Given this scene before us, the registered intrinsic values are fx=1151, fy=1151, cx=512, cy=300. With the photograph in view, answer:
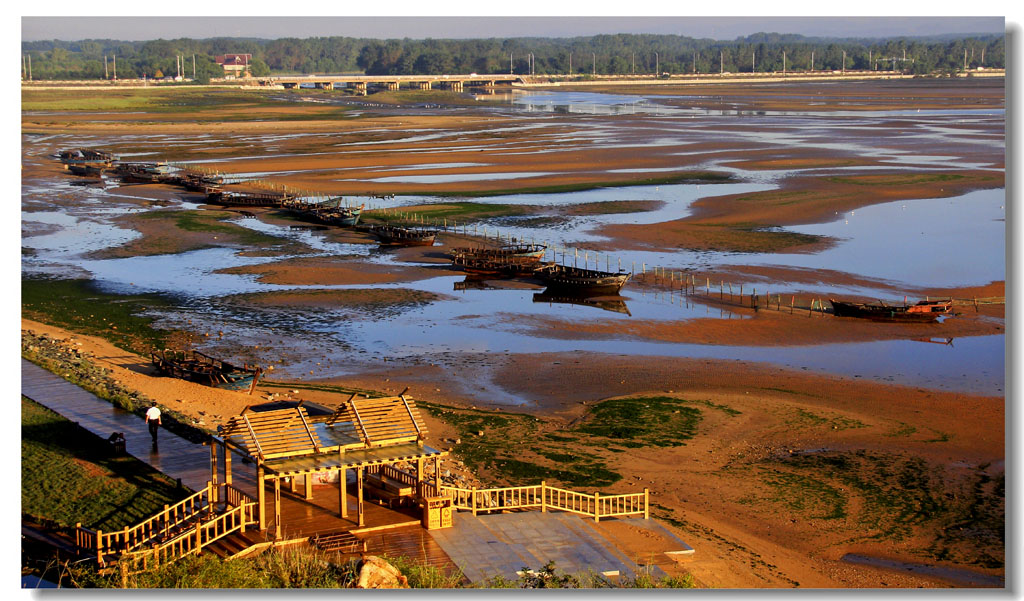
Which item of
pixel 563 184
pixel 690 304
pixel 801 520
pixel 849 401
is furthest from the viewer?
pixel 563 184

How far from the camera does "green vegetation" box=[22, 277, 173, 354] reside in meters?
43.9

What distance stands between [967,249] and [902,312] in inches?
652

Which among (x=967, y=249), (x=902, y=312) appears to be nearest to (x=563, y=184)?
(x=967, y=249)

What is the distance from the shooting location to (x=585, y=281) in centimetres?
5178

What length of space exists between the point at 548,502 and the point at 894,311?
88.9ft

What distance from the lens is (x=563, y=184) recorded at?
88.1m

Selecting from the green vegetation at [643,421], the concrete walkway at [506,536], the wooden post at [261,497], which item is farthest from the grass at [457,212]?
the wooden post at [261,497]

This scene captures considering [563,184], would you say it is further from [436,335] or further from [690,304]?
[436,335]

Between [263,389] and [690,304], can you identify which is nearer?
[263,389]

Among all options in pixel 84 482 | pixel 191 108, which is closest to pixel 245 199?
pixel 84 482

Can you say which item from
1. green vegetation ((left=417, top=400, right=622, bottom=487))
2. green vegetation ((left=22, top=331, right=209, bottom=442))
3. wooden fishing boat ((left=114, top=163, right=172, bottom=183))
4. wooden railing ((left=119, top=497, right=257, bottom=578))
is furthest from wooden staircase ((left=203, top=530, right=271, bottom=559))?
wooden fishing boat ((left=114, top=163, right=172, bottom=183))

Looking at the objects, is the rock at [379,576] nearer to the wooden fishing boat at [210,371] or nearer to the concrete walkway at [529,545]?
the concrete walkway at [529,545]

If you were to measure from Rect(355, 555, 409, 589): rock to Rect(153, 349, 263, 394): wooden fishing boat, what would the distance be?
60.0ft

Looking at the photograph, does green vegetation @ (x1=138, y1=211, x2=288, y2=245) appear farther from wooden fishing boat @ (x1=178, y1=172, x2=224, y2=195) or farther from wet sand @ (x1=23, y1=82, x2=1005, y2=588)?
wooden fishing boat @ (x1=178, y1=172, x2=224, y2=195)
